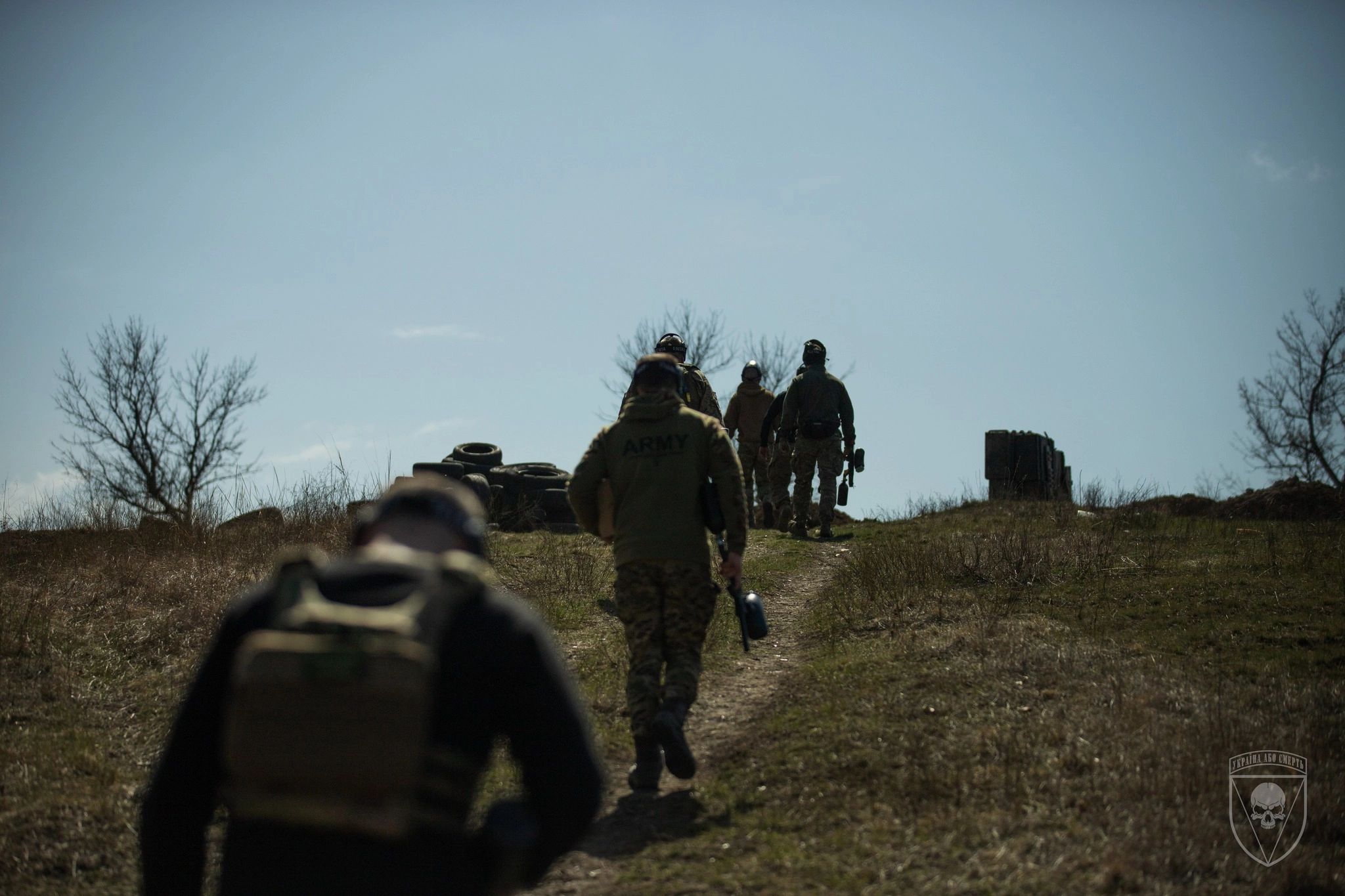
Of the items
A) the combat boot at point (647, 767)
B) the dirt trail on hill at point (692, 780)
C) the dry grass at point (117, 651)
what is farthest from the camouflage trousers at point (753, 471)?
the combat boot at point (647, 767)

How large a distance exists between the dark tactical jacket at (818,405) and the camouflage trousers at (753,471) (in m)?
1.85

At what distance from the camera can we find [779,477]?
15.2 meters

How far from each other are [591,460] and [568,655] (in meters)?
2.69

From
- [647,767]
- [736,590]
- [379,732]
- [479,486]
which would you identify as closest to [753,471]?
[479,486]

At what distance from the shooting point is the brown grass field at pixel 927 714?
14.4ft

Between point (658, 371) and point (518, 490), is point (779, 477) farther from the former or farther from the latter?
point (658, 371)

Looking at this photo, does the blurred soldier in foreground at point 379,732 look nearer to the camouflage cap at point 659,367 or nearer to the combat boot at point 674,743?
the combat boot at point 674,743

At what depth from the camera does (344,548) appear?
11422 mm

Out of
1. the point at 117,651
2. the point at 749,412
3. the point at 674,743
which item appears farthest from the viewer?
the point at 749,412

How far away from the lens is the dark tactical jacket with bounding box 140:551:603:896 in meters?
2.05

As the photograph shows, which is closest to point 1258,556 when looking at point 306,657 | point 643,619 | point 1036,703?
point 1036,703

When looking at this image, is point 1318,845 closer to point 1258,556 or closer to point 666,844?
point 666,844

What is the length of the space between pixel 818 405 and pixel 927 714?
7.80 meters

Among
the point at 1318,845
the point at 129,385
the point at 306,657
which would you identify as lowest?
the point at 1318,845
